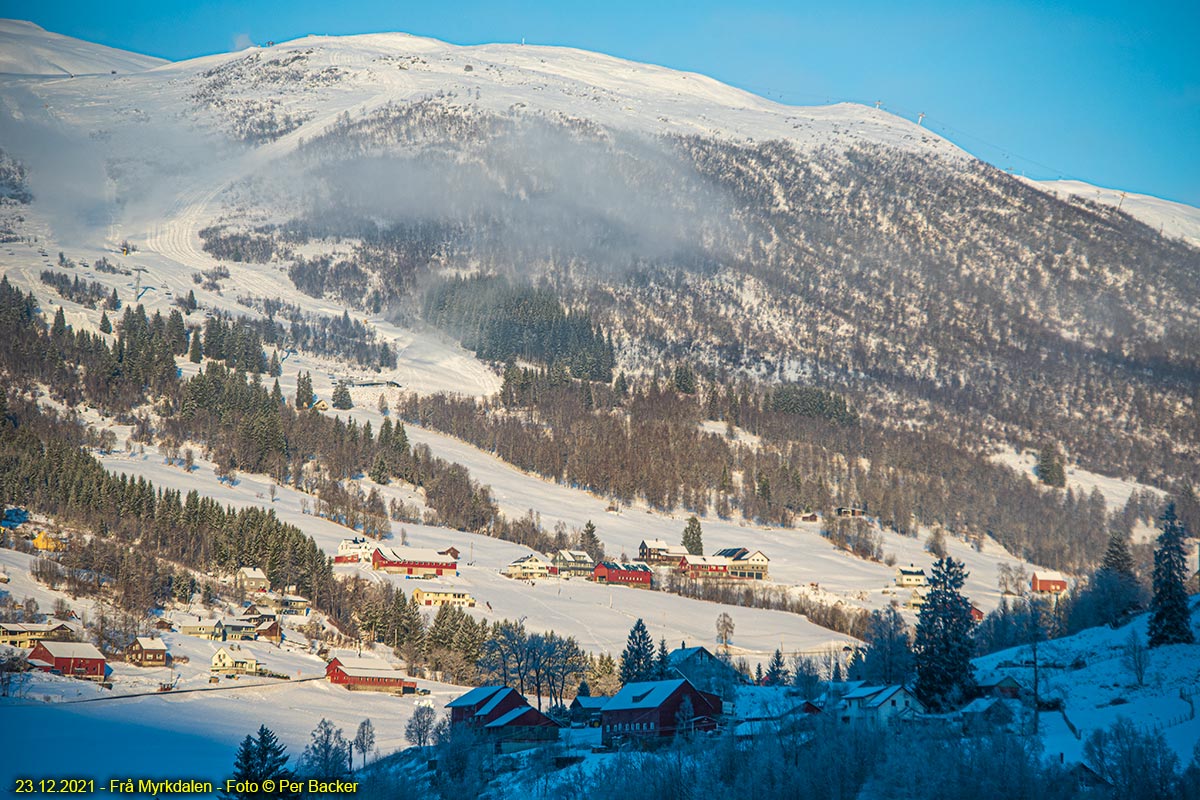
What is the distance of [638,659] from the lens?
93.6 metres

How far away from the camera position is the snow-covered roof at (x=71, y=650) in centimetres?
9029

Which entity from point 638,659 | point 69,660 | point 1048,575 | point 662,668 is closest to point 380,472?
point 69,660

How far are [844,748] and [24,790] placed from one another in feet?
133

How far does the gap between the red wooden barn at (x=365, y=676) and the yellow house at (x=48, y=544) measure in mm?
37000

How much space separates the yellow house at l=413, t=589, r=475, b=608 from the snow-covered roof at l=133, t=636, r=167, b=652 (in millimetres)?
30970

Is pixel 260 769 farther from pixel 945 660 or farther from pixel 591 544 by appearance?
pixel 591 544

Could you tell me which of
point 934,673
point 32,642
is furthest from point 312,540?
point 934,673

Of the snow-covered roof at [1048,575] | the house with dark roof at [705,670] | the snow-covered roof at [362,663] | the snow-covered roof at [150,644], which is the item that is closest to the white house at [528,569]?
the snow-covered roof at [362,663]

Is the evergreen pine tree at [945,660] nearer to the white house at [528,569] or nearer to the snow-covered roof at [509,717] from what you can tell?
the snow-covered roof at [509,717]

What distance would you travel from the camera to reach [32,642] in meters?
92.2

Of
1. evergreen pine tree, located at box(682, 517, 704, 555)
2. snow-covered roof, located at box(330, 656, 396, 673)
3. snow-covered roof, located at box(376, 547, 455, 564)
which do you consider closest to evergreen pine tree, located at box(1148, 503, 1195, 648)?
snow-covered roof, located at box(330, 656, 396, 673)

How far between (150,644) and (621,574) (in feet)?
218

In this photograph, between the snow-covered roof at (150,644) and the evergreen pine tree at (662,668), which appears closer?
the evergreen pine tree at (662,668)

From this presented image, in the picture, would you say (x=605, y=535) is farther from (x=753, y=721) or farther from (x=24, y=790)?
(x=24, y=790)
